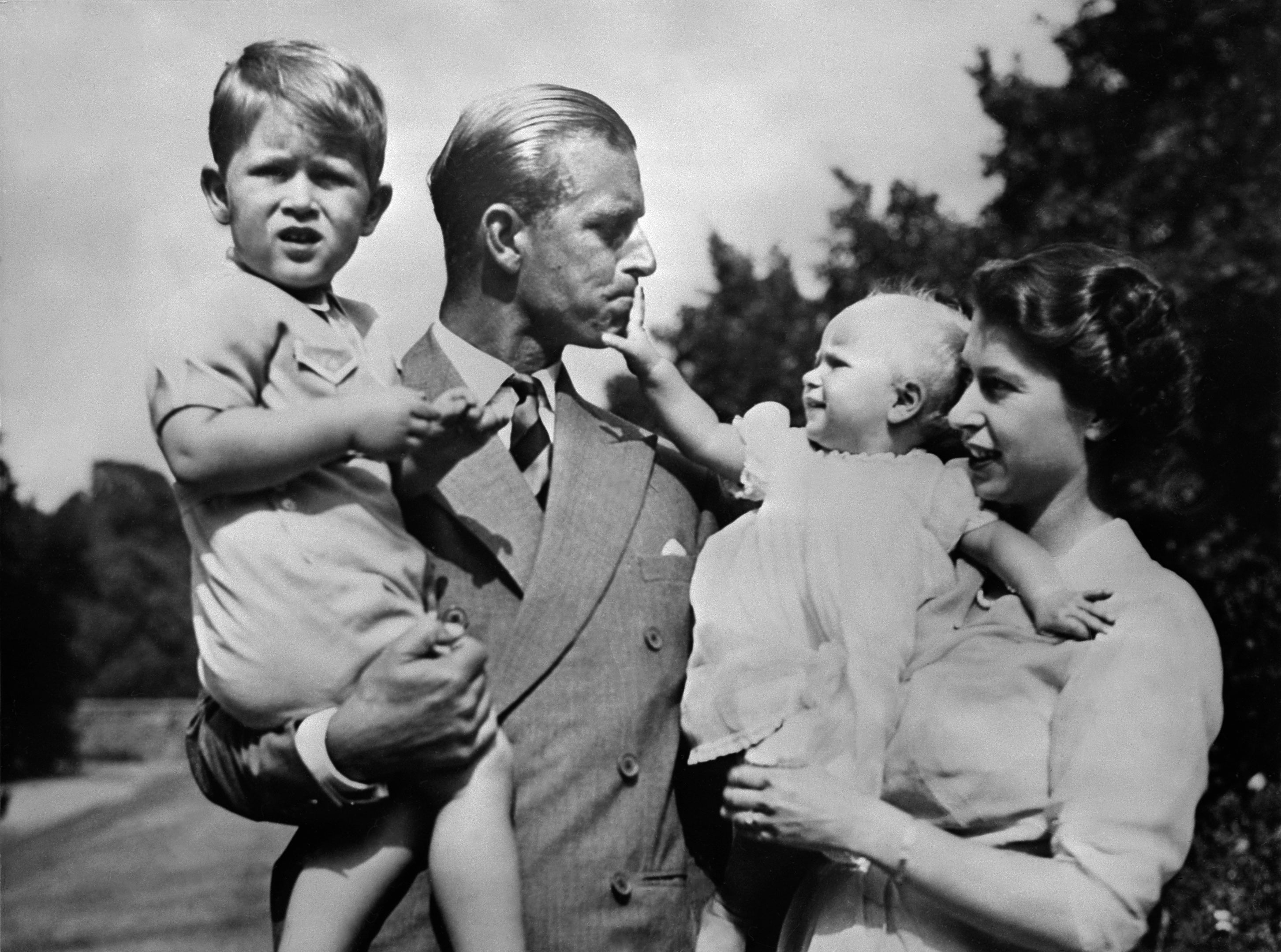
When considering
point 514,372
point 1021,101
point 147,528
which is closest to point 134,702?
point 147,528

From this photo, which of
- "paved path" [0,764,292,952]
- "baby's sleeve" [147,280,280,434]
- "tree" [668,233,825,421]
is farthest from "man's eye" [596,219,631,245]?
"paved path" [0,764,292,952]

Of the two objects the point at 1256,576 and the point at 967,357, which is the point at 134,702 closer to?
the point at 1256,576

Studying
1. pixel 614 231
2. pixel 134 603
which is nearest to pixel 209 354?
pixel 614 231

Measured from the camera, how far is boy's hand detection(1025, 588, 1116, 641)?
2.50 meters

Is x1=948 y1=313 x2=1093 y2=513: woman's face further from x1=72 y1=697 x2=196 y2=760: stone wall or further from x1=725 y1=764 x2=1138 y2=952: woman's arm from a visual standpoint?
x1=72 y1=697 x2=196 y2=760: stone wall

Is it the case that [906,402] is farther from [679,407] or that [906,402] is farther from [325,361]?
[325,361]

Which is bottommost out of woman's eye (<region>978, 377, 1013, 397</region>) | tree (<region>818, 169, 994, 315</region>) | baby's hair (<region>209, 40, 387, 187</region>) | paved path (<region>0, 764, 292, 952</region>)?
paved path (<region>0, 764, 292, 952</region>)

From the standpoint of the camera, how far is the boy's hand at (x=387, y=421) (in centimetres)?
243

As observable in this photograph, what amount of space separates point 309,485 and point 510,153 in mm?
817

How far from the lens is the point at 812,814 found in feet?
8.07

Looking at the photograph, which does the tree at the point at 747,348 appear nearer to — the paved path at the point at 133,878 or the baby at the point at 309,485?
the baby at the point at 309,485

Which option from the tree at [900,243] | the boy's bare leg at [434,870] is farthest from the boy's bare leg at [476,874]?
the tree at [900,243]

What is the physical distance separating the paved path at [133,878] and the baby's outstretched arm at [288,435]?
1121 centimetres

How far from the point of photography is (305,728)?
2.48 meters
